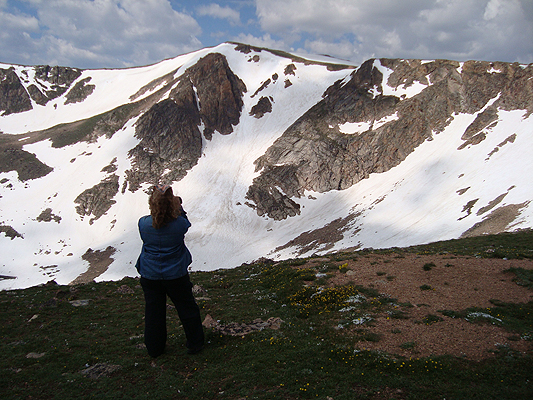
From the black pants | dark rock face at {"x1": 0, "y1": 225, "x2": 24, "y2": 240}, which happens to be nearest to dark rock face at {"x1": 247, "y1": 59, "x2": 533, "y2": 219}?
dark rock face at {"x1": 0, "y1": 225, "x2": 24, "y2": 240}

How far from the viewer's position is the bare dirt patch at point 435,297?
8.88 meters

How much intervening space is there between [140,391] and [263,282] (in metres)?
9.72

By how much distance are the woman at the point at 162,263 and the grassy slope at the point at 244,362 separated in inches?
47.0

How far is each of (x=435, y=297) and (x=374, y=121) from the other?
243ft

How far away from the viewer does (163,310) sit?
337 inches

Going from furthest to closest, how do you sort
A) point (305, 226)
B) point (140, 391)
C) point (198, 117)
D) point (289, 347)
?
1. point (198, 117)
2. point (305, 226)
3. point (289, 347)
4. point (140, 391)

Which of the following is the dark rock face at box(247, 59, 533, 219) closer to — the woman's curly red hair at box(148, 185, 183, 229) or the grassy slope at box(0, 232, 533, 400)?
the grassy slope at box(0, 232, 533, 400)

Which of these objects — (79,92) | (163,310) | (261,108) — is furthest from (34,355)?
(79,92)

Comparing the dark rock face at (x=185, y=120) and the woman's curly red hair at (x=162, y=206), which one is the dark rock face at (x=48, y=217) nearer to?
the dark rock face at (x=185, y=120)

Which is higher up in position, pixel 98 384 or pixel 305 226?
pixel 305 226

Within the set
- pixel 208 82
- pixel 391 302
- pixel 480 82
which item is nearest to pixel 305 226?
pixel 480 82

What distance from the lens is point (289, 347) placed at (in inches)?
364

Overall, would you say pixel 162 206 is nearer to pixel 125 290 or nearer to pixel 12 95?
pixel 125 290

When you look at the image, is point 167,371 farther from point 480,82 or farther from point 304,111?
point 304,111
